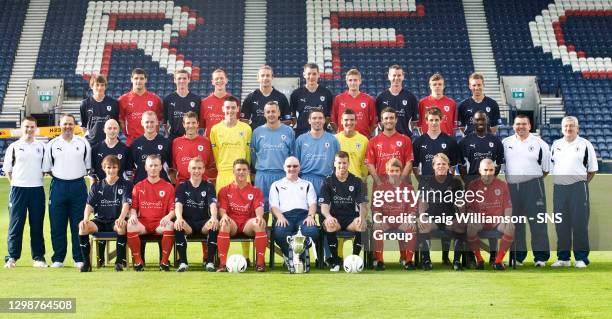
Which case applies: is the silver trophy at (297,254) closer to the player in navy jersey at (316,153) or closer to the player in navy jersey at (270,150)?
the player in navy jersey at (316,153)

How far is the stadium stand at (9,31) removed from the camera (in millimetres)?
28062

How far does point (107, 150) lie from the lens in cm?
955

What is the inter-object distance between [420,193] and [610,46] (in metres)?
21.6

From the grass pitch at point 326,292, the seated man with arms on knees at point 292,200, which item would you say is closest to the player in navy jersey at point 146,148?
the grass pitch at point 326,292

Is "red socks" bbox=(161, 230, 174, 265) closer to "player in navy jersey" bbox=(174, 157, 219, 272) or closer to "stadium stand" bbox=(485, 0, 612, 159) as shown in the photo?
"player in navy jersey" bbox=(174, 157, 219, 272)

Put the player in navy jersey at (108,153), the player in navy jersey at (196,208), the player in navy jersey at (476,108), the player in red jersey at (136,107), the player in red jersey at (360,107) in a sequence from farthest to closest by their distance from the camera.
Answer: the player in red jersey at (360,107), the player in red jersey at (136,107), the player in navy jersey at (476,108), the player in navy jersey at (108,153), the player in navy jersey at (196,208)

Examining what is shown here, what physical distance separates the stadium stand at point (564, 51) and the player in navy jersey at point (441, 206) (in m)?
17.1

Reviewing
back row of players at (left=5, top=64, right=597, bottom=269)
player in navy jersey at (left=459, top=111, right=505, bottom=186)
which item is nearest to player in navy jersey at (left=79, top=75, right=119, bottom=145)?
back row of players at (left=5, top=64, right=597, bottom=269)

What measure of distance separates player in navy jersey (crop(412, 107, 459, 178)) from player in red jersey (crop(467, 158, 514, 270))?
47 cm

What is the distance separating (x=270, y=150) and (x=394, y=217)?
5.05 feet

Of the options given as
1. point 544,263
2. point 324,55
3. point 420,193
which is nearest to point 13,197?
point 420,193

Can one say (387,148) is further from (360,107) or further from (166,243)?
(166,243)

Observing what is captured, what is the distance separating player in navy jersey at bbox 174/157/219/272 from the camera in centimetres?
891

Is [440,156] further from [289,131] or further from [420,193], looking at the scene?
[289,131]
